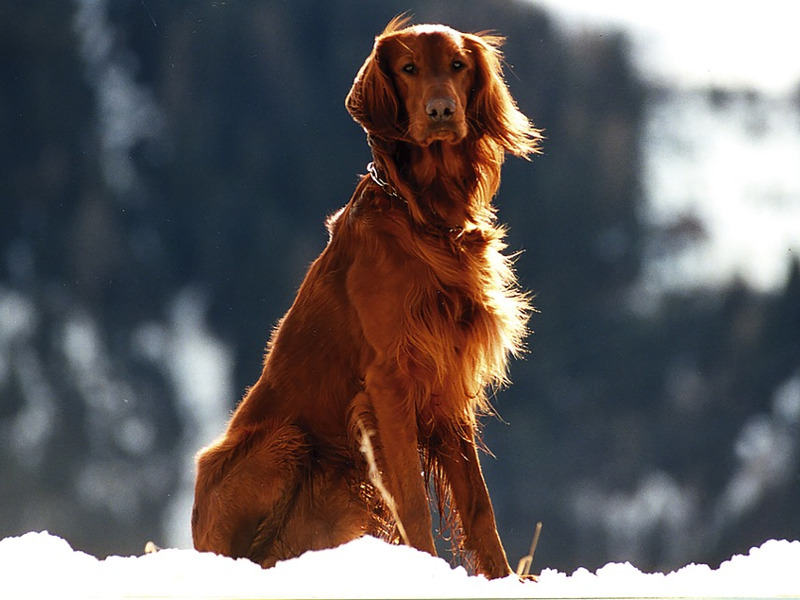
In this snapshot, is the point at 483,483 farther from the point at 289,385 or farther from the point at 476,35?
the point at 476,35

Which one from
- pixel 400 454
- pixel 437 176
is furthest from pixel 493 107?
pixel 400 454

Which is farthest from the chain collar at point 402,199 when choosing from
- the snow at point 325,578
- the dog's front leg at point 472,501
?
the snow at point 325,578

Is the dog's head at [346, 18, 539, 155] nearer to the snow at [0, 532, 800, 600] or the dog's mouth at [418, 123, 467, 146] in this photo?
the dog's mouth at [418, 123, 467, 146]

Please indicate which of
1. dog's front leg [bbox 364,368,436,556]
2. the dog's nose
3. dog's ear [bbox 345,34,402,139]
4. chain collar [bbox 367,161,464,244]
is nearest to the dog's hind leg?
dog's front leg [bbox 364,368,436,556]

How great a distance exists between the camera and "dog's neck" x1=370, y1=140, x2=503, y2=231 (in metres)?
3.86

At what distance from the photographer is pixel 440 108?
11.7 ft

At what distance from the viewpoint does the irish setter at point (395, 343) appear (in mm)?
3723

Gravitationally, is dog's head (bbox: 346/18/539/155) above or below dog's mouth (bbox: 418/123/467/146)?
above

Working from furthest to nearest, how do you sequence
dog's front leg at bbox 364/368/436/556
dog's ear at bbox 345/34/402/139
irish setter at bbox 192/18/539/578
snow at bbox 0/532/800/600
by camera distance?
dog's ear at bbox 345/34/402/139
irish setter at bbox 192/18/539/578
dog's front leg at bbox 364/368/436/556
snow at bbox 0/532/800/600

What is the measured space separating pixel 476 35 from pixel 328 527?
6.89ft

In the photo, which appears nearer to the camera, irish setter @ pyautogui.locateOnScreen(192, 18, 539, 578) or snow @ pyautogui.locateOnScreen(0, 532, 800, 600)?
snow @ pyautogui.locateOnScreen(0, 532, 800, 600)

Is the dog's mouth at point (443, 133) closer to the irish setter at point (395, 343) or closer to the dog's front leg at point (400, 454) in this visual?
the irish setter at point (395, 343)

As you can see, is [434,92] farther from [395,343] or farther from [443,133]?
[395,343]

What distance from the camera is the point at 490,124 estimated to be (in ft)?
13.0
